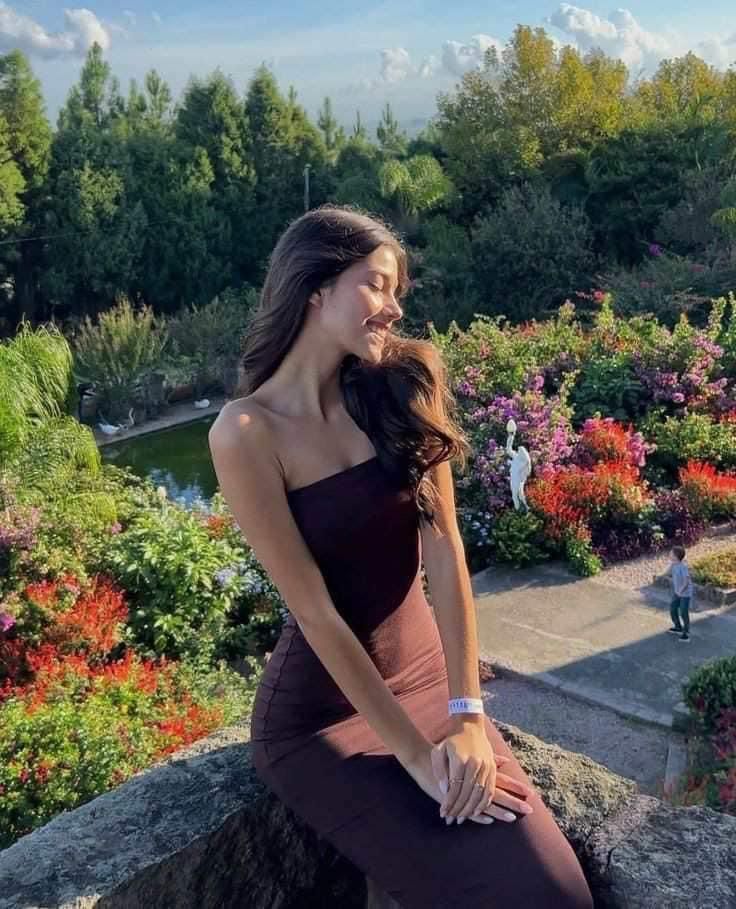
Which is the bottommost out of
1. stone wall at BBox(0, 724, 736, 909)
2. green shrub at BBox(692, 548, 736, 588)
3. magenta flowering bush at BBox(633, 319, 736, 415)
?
green shrub at BBox(692, 548, 736, 588)

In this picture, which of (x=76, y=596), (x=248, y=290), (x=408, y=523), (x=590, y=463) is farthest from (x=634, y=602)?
(x=248, y=290)

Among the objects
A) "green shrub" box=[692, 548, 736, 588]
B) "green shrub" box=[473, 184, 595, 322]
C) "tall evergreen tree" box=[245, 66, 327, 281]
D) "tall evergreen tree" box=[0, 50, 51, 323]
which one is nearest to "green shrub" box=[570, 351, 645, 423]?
"green shrub" box=[692, 548, 736, 588]

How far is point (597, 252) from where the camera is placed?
20031 millimetres

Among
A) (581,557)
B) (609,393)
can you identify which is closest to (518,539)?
(581,557)

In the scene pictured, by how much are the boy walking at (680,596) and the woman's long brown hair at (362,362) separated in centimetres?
433

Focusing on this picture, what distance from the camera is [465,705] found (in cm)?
170

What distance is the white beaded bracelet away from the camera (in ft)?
5.57

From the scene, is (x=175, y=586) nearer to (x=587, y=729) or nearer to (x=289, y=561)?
(x=587, y=729)

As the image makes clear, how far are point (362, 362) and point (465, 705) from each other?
74cm

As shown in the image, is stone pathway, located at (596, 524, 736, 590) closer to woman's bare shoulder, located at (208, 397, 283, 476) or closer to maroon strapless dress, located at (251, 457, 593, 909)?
maroon strapless dress, located at (251, 457, 593, 909)

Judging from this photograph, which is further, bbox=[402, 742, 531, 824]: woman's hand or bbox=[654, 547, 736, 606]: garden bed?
bbox=[654, 547, 736, 606]: garden bed

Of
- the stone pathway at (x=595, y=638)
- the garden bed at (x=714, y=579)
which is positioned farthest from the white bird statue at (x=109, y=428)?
the garden bed at (x=714, y=579)

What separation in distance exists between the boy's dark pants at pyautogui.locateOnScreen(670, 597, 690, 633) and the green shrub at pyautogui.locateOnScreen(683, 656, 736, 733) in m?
1.27

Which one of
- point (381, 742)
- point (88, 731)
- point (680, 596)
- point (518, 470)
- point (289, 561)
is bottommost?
point (680, 596)
